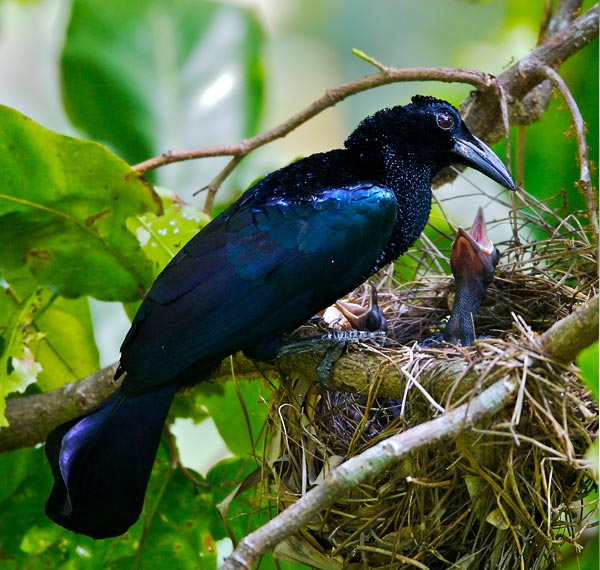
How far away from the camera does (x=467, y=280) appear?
335cm

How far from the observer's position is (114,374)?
3.26 meters

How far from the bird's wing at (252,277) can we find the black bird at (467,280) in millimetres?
348

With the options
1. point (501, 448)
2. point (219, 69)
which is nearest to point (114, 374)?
point (501, 448)

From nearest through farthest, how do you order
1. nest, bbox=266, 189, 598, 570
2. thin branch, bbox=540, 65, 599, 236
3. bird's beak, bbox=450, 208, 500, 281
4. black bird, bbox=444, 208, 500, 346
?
nest, bbox=266, 189, 598, 570 → thin branch, bbox=540, 65, 599, 236 → black bird, bbox=444, 208, 500, 346 → bird's beak, bbox=450, 208, 500, 281

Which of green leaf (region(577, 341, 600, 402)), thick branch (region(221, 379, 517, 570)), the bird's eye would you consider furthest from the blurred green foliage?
green leaf (region(577, 341, 600, 402))

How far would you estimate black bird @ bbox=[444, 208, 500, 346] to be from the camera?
Result: 10.6 ft

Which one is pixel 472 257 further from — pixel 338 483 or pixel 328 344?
pixel 338 483

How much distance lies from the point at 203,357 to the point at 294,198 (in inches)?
24.9

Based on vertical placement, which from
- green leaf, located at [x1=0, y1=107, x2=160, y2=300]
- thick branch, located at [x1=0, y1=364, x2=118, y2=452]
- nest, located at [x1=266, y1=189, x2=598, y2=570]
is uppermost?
green leaf, located at [x1=0, y1=107, x2=160, y2=300]

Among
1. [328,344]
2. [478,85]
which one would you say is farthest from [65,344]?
[478,85]

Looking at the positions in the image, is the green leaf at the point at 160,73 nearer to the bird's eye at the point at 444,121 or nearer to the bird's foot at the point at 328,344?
the bird's eye at the point at 444,121

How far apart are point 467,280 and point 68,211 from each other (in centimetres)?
144

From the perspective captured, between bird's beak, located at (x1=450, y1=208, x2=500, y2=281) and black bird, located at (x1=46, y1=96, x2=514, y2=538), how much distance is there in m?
0.32

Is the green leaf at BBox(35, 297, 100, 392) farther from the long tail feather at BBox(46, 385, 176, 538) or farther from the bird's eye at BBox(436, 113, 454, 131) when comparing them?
the bird's eye at BBox(436, 113, 454, 131)
